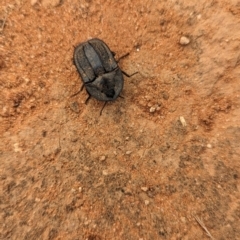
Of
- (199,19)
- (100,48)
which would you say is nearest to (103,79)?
(100,48)

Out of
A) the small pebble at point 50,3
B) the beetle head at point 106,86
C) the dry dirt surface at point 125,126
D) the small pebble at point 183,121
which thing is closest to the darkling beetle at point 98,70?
the beetle head at point 106,86

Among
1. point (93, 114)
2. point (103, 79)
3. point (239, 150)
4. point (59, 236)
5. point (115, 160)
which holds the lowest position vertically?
point (239, 150)

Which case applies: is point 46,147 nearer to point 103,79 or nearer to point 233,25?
point 103,79

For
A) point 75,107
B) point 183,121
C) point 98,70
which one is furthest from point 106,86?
point 183,121

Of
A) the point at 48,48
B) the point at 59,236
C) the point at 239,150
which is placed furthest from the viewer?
the point at 48,48

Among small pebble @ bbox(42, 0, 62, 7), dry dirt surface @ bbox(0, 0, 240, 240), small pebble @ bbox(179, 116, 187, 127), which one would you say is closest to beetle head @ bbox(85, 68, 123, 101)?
dry dirt surface @ bbox(0, 0, 240, 240)

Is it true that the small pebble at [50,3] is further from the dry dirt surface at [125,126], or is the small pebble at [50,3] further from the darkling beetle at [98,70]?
the darkling beetle at [98,70]
